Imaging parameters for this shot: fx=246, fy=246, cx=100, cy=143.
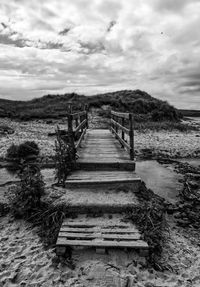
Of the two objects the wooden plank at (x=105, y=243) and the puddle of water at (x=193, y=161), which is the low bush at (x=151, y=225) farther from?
the puddle of water at (x=193, y=161)

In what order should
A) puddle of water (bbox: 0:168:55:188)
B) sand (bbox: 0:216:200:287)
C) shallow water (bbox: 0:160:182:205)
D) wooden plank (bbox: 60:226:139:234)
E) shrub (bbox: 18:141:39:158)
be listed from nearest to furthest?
sand (bbox: 0:216:200:287)
wooden plank (bbox: 60:226:139:234)
shallow water (bbox: 0:160:182:205)
puddle of water (bbox: 0:168:55:188)
shrub (bbox: 18:141:39:158)

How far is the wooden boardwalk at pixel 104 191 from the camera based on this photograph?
4.01 m

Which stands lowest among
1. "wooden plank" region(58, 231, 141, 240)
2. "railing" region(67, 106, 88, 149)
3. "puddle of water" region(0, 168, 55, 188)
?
"puddle of water" region(0, 168, 55, 188)

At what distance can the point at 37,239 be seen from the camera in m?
4.48

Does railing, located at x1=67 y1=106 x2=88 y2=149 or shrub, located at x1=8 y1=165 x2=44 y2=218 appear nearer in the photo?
shrub, located at x1=8 y1=165 x2=44 y2=218

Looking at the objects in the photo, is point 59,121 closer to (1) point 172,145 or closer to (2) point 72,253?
(1) point 172,145

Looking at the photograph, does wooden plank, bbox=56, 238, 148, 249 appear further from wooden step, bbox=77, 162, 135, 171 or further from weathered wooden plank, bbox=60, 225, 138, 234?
wooden step, bbox=77, 162, 135, 171

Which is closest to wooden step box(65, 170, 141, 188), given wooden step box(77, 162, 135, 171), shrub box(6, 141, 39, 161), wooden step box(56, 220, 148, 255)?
wooden step box(77, 162, 135, 171)

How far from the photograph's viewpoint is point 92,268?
3.68 metres

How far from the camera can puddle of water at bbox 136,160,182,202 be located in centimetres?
738

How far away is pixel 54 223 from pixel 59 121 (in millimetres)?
20054

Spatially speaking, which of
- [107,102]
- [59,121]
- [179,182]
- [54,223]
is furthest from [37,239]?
[107,102]

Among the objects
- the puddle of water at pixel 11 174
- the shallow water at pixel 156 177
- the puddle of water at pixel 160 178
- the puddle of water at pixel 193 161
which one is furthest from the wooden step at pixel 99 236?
the puddle of water at pixel 193 161

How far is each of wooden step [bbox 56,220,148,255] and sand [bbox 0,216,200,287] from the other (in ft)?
0.49
